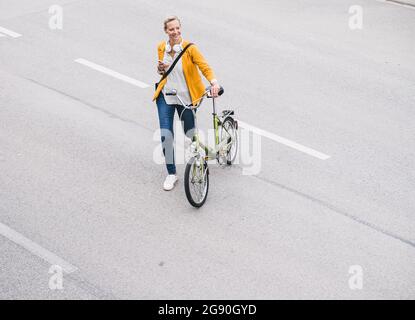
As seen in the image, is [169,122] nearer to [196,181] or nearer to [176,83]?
[176,83]

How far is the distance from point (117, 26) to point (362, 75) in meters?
4.62

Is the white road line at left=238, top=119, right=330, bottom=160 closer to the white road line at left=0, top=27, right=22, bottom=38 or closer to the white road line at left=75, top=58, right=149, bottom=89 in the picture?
the white road line at left=75, top=58, right=149, bottom=89

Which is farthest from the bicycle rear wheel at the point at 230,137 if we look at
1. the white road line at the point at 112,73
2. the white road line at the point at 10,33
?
the white road line at the point at 10,33

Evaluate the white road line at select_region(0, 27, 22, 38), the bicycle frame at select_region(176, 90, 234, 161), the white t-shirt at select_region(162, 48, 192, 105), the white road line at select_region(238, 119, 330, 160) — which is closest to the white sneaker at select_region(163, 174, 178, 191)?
the bicycle frame at select_region(176, 90, 234, 161)

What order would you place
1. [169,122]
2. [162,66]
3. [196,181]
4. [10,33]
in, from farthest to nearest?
[10,33]
[169,122]
[196,181]
[162,66]

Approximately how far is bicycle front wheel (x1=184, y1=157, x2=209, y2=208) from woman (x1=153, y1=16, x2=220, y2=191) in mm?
520

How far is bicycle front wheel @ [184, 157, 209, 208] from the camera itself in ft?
25.1

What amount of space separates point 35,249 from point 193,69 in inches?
104

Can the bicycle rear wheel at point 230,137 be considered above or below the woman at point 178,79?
below

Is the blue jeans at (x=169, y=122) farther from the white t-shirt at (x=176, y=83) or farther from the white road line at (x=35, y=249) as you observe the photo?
the white road line at (x=35, y=249)

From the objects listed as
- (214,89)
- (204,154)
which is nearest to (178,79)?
(214,89)

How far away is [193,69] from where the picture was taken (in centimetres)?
786

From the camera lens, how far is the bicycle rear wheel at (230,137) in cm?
861
